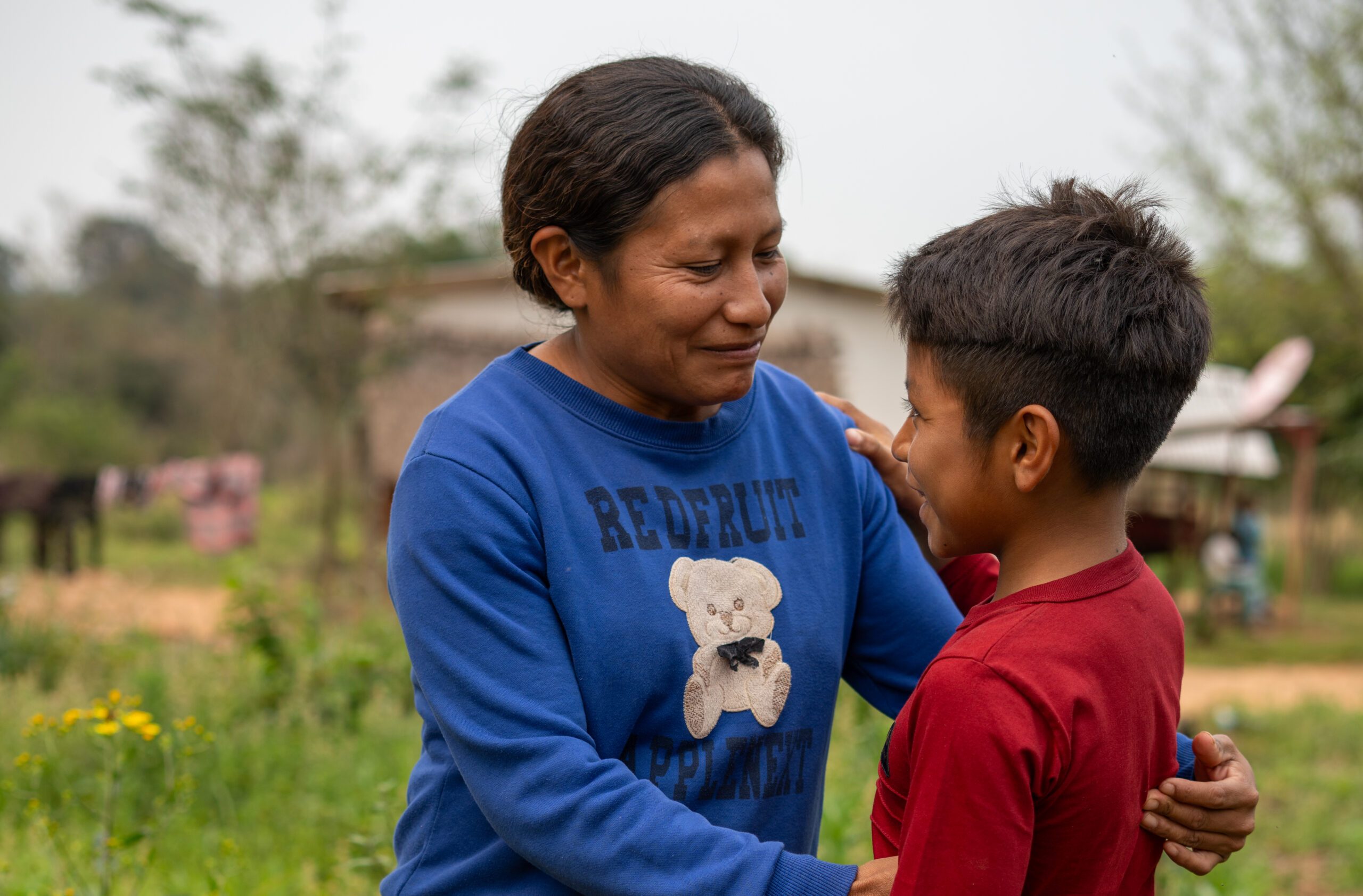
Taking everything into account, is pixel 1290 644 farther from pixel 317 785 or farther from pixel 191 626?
pixel 317 785

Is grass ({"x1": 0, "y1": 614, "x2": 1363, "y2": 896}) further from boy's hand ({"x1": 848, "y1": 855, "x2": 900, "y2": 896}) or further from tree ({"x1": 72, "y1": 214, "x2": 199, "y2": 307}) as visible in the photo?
tree ({"x1": 72, "y1": 214, "x2": 199, "y2": 307})

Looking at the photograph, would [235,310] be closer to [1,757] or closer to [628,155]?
[1,757]

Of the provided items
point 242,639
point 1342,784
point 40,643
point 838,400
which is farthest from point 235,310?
point 838,400

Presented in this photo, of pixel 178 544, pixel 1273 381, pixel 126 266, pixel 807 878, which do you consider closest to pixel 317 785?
pixel 807 878

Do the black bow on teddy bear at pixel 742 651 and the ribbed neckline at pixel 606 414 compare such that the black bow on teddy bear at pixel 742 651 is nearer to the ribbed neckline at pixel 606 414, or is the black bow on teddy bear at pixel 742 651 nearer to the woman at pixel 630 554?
the woman at pixel 630 554

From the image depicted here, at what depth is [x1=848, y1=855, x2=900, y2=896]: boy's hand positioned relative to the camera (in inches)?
50.8

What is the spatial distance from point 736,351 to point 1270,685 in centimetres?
936

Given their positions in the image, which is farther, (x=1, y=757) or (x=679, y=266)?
(x=1, y=757)

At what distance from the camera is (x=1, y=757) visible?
164 inches

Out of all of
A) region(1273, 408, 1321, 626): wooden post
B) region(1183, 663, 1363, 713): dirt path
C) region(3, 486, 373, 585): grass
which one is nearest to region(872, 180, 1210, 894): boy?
region(1183, 663, 1363, 713): dirt path

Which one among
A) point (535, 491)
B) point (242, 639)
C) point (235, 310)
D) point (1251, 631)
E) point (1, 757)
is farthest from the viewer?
point (235, 310)

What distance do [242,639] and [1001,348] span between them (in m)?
4.25

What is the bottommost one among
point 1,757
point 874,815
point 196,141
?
point 1,757

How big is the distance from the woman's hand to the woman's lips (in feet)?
0.98
